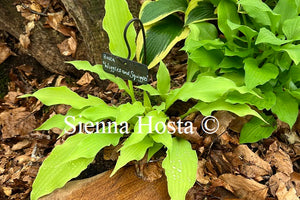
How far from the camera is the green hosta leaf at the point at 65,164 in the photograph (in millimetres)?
1487

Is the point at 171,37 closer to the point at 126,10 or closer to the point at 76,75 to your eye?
the point at 126,10

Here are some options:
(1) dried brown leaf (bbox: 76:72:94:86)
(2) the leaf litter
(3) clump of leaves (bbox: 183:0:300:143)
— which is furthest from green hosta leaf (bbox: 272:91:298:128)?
(1) dried brown leaf (bbox: 76:72:94:86)

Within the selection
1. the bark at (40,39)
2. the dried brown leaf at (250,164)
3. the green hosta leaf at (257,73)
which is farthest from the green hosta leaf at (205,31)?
the bark at (40,39)

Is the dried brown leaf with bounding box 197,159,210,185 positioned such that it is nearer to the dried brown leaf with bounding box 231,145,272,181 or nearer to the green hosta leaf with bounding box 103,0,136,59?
the dried brown leaf with bounding box 231,145,272,181

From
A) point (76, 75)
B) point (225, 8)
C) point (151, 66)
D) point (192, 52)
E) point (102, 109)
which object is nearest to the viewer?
point (102, 109)

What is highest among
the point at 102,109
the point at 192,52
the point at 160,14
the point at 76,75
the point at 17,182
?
the point at 160,14

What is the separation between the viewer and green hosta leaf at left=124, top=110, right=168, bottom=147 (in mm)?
1407

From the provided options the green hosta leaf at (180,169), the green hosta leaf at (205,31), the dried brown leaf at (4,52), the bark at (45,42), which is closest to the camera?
the green hosta leaf at (180,169)

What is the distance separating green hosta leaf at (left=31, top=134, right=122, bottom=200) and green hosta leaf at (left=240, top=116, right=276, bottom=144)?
73cm

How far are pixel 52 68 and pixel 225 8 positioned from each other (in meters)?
1.45

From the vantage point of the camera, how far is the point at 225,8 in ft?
6.09

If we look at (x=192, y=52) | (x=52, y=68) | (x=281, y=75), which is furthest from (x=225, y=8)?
(x=52, y=68)

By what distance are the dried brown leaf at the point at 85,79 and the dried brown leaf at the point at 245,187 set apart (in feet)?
4.25

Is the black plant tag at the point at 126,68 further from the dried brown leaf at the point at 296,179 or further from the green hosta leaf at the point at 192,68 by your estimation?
the dried brown leaf at the point at 296,179
